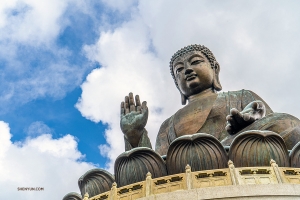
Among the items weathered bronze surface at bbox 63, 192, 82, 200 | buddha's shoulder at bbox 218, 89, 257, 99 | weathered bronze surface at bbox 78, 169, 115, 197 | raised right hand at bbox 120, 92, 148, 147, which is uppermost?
buddha's shoulder at bbox 218, 89, 257, 99

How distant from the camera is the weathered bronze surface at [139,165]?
228 inches

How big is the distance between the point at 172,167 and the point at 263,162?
47.5 inches

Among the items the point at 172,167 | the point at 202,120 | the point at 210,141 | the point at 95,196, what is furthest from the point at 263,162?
the point at 202,120

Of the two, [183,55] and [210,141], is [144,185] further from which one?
[183,55]

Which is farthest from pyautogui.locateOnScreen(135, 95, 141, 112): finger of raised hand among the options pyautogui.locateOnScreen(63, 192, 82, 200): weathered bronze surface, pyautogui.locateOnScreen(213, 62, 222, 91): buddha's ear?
pyautogui.locateOnScreen(213, 62, 222, 91): buddha's ear

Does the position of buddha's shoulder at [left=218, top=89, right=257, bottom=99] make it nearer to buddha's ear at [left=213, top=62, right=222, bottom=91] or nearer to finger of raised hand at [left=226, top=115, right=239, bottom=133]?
buddha's ear at [left=213, top=62, right=222, bottom=91]

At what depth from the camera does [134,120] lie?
7082 mm

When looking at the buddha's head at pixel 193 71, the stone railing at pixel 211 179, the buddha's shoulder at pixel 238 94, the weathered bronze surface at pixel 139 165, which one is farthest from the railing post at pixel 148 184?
the buddha's head at pixel 193 71

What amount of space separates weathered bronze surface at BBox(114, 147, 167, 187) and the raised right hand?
1204 millimetres

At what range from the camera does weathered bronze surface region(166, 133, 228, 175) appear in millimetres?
5609

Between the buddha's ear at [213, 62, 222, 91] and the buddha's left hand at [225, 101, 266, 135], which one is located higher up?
the buddha's ear at [213, 62, 222, 91]

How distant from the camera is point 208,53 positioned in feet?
33.9

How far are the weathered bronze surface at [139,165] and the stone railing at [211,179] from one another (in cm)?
37

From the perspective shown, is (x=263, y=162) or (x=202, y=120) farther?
(x=202, y=120)
